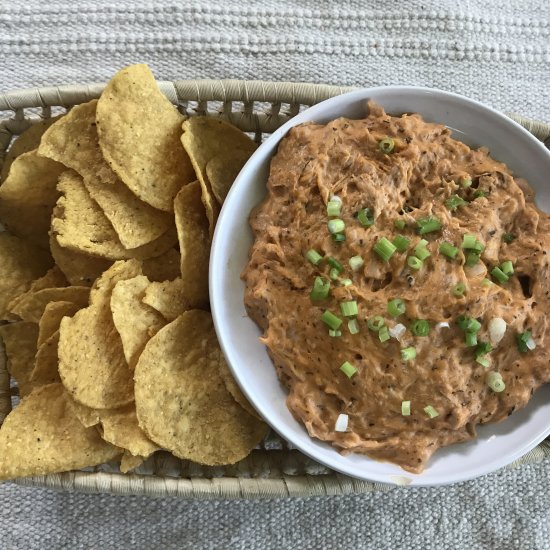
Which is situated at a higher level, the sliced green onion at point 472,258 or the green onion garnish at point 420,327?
the sliced green onion at point 472,258

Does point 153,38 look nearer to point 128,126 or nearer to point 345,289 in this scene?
point 128,126

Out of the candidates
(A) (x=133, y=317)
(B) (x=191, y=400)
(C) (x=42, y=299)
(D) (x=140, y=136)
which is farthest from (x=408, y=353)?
(C) (x=42, y=299)

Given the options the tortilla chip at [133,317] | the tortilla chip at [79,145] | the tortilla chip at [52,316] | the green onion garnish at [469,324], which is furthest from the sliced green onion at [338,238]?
the tortilla chip at [52,316]

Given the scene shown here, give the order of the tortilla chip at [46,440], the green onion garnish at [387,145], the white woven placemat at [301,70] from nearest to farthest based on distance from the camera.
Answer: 1. the green onion garnish at [387,145]
2. the tortilla chip at [46,440]
3. the white woven placemat at [301,70]

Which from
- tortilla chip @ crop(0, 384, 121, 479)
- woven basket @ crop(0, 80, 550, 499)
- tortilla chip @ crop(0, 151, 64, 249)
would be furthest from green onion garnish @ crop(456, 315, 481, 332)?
tortilla chip @ crop(0, 151, 64, 249)

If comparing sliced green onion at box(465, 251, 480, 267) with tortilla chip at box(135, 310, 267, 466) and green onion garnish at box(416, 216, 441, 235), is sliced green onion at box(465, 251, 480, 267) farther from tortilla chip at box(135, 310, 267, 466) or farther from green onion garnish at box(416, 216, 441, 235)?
tortilla chip at box(135, 310, 267, 466)

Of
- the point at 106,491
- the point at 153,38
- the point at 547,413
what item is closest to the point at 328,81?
the point at 153,38

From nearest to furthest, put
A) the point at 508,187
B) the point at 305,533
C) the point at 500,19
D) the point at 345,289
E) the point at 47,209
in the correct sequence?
the point at 345,289, the point at 508,187, the point at 47,209, the point at 305,533, the point at 500,19

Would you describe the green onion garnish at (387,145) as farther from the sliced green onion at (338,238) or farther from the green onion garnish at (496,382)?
the green onion garnish at (496,382)
